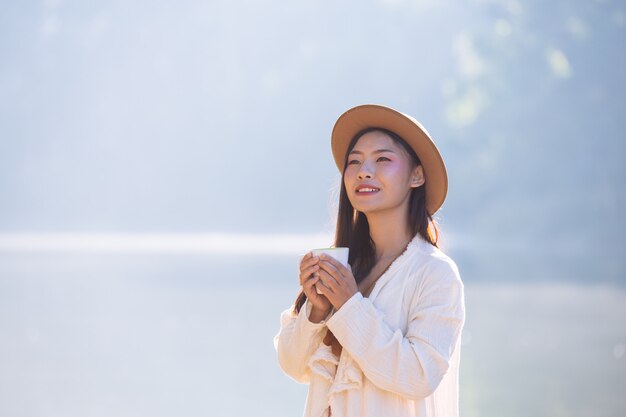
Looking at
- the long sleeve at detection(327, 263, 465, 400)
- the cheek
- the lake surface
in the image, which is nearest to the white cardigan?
the long sleeve at detection(327, 263, 465, 400)

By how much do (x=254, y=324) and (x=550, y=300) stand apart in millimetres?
3014

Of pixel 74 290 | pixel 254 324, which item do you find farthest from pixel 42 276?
pixel 254 324

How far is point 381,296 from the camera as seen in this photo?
1492 mm

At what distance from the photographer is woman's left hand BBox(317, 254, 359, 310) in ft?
4.69

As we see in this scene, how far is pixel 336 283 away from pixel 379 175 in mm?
235

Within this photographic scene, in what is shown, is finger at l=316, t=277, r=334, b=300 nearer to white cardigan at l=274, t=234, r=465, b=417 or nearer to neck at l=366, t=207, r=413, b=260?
white cardigan at l=274, t=234, r=465, b=417

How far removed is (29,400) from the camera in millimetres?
3883

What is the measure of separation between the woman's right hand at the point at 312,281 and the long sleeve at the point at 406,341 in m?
0.06

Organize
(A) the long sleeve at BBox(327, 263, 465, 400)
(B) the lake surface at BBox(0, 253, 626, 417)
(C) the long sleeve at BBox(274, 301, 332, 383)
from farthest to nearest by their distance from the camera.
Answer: (B) the lake surface at BBox(0, 253, 626, 417), (C) the long sleeve at BBox(274, 301, 332, 383), (A) the long sleeve at BBox(327, 263, 465, 400)

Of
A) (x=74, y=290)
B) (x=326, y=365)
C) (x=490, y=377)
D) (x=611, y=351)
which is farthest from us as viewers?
(x=74, y=290)

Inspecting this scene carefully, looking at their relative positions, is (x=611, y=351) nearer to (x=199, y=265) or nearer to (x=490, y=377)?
(x=490, y=377)

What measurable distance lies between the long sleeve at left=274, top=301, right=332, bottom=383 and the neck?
202 mm

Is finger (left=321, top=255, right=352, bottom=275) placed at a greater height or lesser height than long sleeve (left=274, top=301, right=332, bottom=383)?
greater

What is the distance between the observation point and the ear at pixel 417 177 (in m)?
1.61
